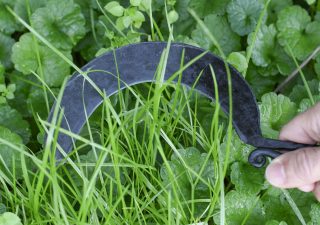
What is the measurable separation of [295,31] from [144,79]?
43 centimetres

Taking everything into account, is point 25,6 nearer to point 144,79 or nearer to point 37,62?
point 37,62

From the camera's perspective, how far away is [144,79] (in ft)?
3.20

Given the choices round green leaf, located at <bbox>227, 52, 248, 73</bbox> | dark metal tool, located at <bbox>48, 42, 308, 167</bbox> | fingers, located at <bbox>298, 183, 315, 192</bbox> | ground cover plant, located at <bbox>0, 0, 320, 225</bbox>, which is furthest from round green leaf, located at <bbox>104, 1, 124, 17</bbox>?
fingers, located at <bbox>298, 183, 315, 192</bbox>

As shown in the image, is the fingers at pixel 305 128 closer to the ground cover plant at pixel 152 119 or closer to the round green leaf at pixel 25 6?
the ground cover plant at pixel 152 119

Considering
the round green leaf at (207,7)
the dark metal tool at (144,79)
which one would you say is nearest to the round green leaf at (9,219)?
the dark metal tool at (144,79)

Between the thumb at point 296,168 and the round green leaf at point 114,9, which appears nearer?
the thumb at point 296,168

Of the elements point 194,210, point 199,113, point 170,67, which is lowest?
point 194,210

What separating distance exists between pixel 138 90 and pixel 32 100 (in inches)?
9.1

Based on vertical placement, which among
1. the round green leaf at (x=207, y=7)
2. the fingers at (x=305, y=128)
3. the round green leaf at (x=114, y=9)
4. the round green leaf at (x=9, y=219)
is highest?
the round green leaf at (x=114, y=9)

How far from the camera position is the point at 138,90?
1119 millimetres

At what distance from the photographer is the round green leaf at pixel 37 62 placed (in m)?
1.12

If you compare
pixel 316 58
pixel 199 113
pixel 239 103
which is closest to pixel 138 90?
pixel 199 113

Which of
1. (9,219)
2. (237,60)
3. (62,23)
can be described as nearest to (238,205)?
(237,60)

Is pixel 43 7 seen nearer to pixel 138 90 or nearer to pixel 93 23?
pixel 93 23
